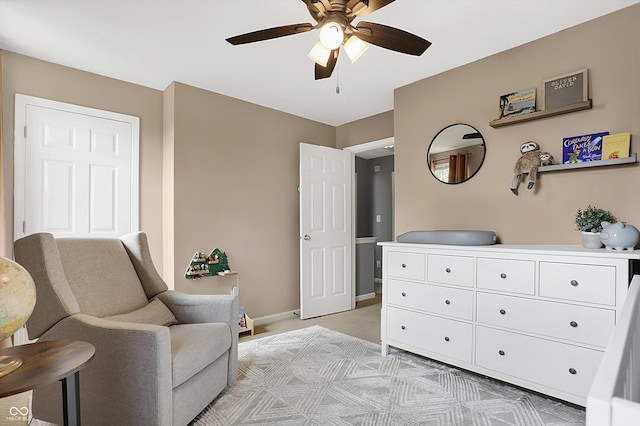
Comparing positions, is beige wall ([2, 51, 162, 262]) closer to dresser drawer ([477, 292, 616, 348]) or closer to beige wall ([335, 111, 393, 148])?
beige wall ([335, 111, 393, 148])

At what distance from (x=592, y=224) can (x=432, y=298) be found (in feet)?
3.64

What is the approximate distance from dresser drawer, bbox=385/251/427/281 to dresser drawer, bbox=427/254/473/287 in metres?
0.06

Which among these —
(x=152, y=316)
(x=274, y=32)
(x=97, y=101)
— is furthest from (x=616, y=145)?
(x=97, y=101)

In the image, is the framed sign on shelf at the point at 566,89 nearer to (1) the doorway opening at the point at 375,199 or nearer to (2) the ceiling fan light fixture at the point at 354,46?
(2) the ceiling fan light fixture at the point at 354,46

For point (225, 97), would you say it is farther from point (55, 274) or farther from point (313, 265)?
point (55, 274)

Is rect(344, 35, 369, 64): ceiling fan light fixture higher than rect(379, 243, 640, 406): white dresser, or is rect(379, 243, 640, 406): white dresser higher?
rect(344, 35, 369, 64): ceiling fan light fixture

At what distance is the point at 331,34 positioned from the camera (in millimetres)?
1708

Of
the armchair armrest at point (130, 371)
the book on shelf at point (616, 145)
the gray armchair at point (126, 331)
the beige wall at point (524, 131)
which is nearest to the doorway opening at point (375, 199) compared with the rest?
the beige wall at point (524, 131)

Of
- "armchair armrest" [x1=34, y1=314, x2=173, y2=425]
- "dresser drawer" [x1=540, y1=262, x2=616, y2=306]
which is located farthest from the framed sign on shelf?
"armchair armrest" [x1=34, y1=314, x2=173, y2=425]

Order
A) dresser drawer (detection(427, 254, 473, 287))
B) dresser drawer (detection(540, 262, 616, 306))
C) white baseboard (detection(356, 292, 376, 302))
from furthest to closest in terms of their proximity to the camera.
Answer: white baseboard (detection(356, 292, 376, 302)), dresser drawer (detection(427, 254, 473, 287)), dresser drawer (detection(540, 262, 616, 306))

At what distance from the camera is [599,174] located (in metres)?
2.28

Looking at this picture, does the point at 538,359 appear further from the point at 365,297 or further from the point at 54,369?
the point at 365,297

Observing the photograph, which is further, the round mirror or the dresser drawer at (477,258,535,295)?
the round mirror

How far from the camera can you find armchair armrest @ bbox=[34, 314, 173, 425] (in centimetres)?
161
